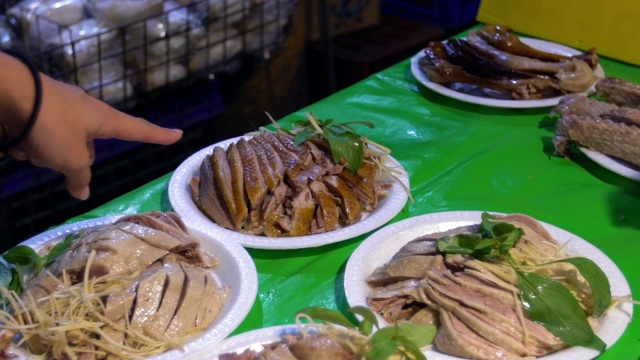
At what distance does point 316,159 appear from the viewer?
245cm

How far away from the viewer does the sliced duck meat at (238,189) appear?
87.3 inches

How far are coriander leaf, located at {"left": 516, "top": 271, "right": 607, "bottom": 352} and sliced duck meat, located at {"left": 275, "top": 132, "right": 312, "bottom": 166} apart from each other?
0.90 meters

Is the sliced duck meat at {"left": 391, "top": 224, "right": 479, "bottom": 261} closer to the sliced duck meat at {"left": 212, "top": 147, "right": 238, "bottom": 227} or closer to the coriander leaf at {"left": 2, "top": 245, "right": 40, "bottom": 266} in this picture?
the sliced duck meat at {"left": 212, "top": 147, "right": 238, "bottom": 227}

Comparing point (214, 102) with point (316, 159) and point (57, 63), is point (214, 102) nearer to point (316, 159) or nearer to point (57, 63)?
point (57, 63)

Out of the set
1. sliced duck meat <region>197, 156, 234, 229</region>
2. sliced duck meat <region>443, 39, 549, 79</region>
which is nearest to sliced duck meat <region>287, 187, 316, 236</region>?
sliced duck meat <region>197, 156, 234, 229</region>

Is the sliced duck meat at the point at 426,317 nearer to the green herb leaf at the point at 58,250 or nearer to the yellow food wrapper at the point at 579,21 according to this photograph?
the green herb leaf at the point at 58,250

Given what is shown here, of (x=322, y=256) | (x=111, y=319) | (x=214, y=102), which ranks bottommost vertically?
(x=214, y=102)

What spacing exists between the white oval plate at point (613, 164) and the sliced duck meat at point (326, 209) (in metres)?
1.04

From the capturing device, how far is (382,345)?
4.90 ft

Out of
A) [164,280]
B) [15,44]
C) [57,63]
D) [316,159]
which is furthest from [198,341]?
[15,44]

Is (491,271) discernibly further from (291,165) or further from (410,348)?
(291,165)

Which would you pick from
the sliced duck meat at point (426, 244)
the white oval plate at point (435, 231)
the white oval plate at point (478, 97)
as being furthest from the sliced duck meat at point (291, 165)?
the white oval plate at point (478, 97)

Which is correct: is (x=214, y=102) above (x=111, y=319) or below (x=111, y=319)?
below

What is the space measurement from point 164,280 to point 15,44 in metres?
2.09
